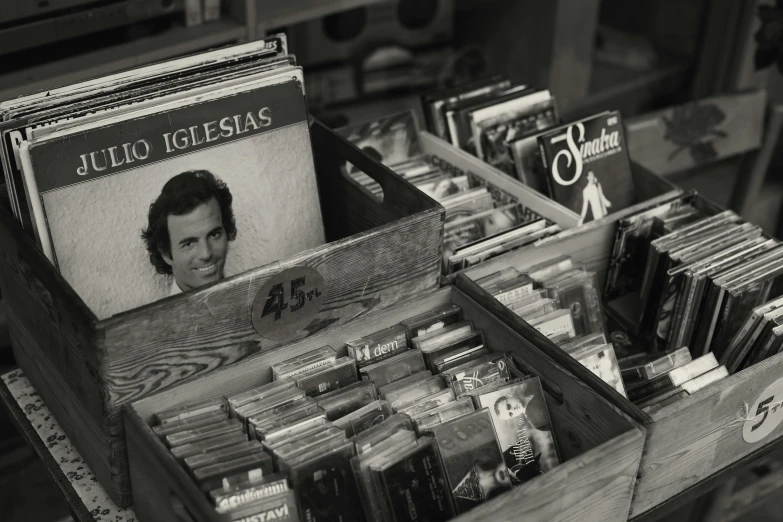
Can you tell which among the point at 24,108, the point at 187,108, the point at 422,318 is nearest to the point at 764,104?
the point at 422,318

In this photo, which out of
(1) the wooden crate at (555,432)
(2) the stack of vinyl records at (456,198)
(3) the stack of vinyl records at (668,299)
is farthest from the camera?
(2) the stack of vinyl records at (456,198)

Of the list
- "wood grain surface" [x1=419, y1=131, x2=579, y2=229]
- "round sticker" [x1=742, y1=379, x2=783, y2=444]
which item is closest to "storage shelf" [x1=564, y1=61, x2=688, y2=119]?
"wood grain surface" [x1=419, y1=131, x2=579, y2=229]

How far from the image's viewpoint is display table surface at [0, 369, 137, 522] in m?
1.48

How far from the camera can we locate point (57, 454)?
1575 mm

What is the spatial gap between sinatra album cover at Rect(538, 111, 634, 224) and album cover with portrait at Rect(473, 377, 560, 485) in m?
0.57

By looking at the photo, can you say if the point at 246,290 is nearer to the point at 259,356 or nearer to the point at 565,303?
the point at 259,356

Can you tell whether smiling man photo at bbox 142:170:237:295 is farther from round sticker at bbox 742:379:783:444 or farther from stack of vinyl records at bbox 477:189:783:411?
round sticker at bbox 742:379:783:444

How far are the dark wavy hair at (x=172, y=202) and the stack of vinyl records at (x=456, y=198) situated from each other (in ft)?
1.06

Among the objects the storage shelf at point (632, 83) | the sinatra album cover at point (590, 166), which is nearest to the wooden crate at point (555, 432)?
the sinatra album cover at point (590, 166)

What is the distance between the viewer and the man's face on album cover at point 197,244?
5.16ft

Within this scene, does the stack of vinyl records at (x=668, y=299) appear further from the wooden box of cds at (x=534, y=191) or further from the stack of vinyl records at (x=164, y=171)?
the stack of vinyl records at (x=164, y=171)

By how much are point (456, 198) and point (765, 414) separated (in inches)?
28.4

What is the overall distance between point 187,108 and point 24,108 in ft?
0.83

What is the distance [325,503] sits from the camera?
4.24 feet
